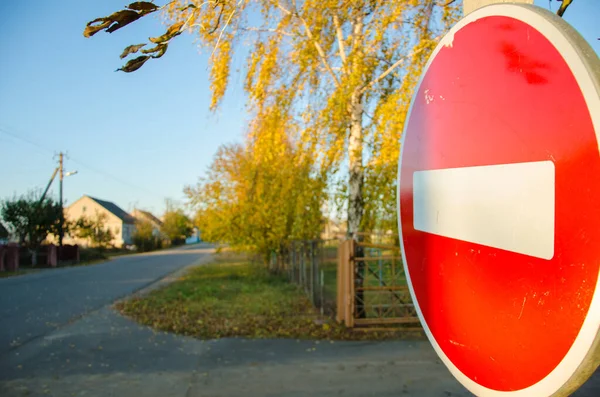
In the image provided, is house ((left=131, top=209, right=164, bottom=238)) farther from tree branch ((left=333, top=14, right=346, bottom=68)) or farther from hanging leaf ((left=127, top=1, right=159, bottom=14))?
hanging leaf ((left=127, top=1, right=159, bottom=14))

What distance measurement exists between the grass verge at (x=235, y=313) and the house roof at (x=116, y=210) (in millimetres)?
84304

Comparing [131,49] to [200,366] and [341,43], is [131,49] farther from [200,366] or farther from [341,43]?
[341,43]

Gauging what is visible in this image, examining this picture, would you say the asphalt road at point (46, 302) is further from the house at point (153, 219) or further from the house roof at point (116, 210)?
the house roof at point (116, 210)

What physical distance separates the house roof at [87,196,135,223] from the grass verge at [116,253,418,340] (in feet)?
277

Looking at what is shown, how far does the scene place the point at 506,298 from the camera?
3.17ft

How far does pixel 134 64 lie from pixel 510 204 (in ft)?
4.43

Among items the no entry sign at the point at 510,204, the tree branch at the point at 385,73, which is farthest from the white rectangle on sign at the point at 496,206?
the tree branch at the point at 385,73

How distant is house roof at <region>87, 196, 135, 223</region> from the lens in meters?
95.4

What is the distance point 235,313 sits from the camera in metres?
11.0

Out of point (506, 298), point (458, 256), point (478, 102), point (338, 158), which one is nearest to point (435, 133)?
point (478, 102)

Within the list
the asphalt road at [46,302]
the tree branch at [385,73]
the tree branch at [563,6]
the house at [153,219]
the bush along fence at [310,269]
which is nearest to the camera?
the tree branch at [563,6]

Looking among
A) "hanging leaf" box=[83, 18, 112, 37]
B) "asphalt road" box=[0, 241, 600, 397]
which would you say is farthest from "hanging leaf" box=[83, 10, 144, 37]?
"asphalt road" box=[0, 241, 600, 397]

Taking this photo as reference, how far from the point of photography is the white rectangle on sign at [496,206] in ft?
2.81

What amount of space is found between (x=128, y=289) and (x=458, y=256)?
17140 millimetres
